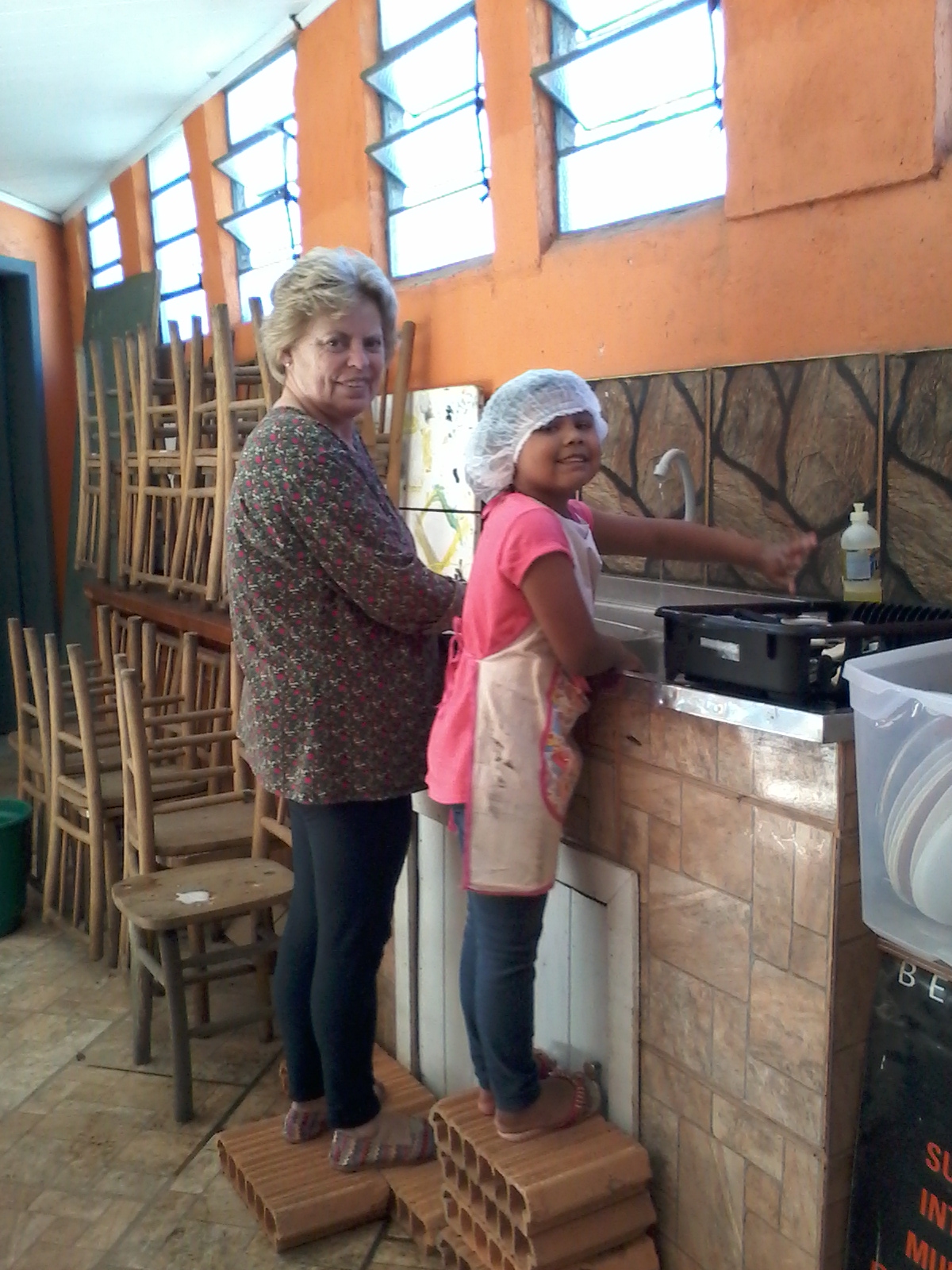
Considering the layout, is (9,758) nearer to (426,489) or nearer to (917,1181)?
(426,489)

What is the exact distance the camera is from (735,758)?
142 centimetres

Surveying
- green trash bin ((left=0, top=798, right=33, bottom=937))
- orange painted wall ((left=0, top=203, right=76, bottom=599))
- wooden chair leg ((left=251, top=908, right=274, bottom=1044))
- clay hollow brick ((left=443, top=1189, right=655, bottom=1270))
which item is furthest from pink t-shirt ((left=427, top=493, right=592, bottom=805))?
orange painted wall ((left=0, top=203, right=76, bottom=599))

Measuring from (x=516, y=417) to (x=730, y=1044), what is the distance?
Result: 91cm

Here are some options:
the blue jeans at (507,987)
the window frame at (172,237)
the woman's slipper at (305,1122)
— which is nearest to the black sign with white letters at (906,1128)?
the blue jeans at (507,987)

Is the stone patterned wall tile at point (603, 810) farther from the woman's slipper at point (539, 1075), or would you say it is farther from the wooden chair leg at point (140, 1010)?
the wooden chair leg at point (140, 1010)

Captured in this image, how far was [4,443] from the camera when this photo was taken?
5.73 m

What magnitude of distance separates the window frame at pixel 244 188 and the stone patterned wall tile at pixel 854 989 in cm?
308

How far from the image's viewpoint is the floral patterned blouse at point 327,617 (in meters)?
1.63

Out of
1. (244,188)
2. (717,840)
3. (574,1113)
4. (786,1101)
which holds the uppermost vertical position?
(244,188)

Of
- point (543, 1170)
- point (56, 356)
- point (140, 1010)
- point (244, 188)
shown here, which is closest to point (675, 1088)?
point (543, 1170)

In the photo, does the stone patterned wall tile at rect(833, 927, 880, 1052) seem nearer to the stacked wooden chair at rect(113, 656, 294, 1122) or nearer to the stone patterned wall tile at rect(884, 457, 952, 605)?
the stone patterned wall tile at rect(884, 457, 952, 605)

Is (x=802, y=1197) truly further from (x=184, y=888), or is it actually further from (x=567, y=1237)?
(x=184, y=888)

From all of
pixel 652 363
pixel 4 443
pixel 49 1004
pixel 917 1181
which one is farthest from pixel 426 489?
pixel 4 443

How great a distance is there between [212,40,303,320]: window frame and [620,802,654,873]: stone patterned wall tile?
2703mm
